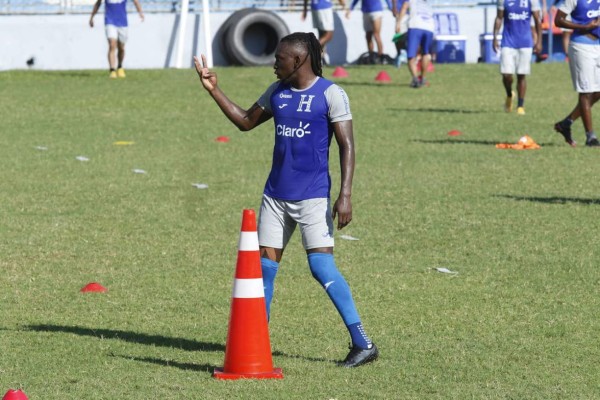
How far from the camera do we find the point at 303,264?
9.95 metres

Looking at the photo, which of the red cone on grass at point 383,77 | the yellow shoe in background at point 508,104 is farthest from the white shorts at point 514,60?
the red cone on grass at point 383,77

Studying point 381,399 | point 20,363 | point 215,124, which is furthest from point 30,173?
point 381,399

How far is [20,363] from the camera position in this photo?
23.3ft

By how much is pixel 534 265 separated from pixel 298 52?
11.7ft

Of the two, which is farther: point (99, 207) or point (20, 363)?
point (99, 207)

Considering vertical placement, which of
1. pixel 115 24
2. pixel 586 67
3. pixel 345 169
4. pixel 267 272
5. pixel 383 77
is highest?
pixel 345 169

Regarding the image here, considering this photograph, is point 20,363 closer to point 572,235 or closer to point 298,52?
point 298,52

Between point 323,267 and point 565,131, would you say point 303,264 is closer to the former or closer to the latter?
point 323,267

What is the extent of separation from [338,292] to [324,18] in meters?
20.5

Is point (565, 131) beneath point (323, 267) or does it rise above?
beneath

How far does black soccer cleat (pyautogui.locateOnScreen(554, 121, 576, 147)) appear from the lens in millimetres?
16531

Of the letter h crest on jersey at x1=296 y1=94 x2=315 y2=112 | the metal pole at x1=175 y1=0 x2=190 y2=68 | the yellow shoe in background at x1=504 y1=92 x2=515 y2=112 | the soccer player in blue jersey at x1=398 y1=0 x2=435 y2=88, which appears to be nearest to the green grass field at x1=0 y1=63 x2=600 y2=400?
the yellow shoe in background at x1=504 y1=92 x2=515 y2=112

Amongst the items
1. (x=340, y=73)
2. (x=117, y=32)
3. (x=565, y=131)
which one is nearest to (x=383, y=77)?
(x=340, y=73)

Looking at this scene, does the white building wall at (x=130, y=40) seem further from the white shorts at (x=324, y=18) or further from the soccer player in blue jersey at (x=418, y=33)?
the soccer player in blue jersey at (x=418, y=33)
